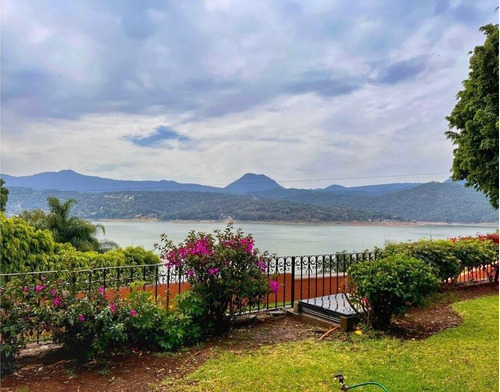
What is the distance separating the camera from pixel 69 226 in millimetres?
16891

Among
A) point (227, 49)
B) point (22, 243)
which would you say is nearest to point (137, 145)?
point (22, 243)

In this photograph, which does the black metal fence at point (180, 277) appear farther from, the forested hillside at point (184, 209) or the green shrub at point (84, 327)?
the forested hillside at point (184, 209)

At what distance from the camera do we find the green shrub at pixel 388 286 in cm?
490

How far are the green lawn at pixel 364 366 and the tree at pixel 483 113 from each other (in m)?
2.69

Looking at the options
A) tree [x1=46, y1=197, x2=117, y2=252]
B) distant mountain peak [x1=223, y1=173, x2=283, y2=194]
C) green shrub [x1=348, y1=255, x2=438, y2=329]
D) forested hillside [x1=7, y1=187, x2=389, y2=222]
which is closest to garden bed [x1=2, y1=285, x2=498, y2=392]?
green shrub [x1=348, y1=255, x2=438, y2=329]

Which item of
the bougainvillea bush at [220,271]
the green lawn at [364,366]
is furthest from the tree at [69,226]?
the green lawn at [364,366]

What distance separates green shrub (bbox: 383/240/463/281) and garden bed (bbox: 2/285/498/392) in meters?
2.12

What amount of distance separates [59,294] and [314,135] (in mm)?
12031

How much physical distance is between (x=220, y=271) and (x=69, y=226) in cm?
1437

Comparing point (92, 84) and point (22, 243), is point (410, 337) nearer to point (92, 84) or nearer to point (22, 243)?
point (92, 84)

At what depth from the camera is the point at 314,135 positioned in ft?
47.8

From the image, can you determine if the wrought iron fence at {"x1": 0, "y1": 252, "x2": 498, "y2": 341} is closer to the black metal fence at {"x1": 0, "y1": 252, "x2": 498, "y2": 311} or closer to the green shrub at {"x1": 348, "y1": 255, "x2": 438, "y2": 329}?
the black metal fence at {"x1": 0, "y1": 252, "x2": 498, "y2": 311}

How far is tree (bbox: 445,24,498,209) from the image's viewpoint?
5586mm

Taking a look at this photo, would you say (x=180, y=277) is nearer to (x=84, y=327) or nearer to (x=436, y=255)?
(x=84, y=327)
